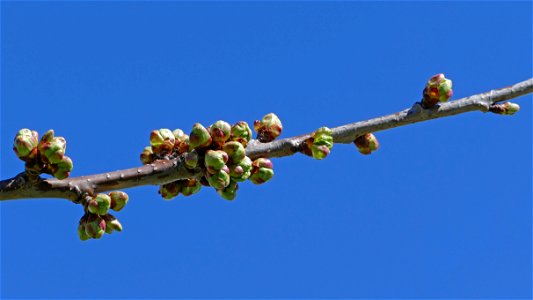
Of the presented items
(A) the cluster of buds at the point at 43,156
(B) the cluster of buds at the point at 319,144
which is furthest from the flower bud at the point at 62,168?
(B) the cluster of buds at the point at 319,144

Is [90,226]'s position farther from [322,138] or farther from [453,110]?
[453,110]

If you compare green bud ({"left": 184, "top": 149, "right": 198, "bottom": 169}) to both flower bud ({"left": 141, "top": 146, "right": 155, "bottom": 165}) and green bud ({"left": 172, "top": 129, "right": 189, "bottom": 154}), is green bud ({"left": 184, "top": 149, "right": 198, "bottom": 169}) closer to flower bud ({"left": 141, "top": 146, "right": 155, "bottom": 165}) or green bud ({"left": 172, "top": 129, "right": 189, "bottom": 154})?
green bud ({"left": 172, "top": 129, "right": 189, "bottom": 154})

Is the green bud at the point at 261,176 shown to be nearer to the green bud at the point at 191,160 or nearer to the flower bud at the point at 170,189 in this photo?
the green bud at the point at 191,160

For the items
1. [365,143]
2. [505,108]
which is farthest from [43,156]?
[505,108]

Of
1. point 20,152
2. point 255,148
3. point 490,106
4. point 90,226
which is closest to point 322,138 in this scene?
point 255,148

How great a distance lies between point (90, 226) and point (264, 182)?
87cm

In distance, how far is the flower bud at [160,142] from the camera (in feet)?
11.7

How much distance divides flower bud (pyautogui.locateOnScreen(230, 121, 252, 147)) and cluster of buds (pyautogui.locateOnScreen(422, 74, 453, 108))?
0.93 meters

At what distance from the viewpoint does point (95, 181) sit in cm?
321

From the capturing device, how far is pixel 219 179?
3.34 metres

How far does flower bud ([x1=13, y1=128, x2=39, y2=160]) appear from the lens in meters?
3.15

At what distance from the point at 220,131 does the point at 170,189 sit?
0.47m

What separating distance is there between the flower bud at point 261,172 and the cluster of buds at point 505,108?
120 centimetres

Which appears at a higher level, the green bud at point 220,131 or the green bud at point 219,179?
the green bud at point 220,131
